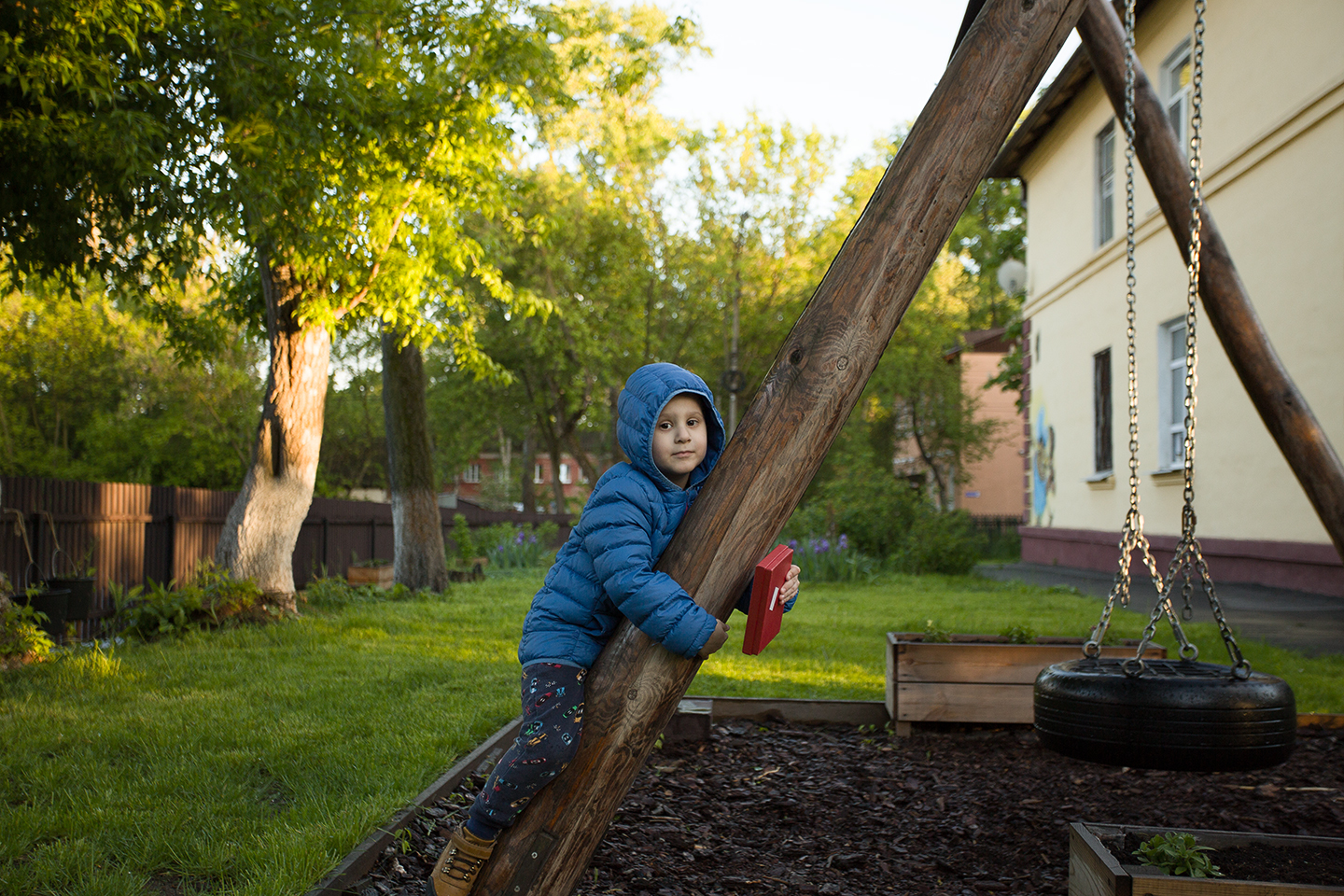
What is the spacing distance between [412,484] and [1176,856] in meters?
11.8

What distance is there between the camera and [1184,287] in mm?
12484

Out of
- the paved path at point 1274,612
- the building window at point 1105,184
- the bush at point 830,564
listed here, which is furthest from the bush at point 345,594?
the building window at point 1105,184

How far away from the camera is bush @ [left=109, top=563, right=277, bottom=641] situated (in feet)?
28.8

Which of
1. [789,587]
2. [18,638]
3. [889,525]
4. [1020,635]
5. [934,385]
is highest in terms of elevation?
[934,385]

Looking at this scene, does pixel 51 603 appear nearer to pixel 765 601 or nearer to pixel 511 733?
pixel 511 733

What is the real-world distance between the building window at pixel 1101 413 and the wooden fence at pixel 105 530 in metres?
12.7

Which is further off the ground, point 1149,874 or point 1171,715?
point 1171,715

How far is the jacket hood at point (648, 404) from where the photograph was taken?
2.68m

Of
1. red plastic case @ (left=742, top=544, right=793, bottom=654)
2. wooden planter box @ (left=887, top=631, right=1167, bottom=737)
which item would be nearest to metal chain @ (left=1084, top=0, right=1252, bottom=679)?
red plastic case @ (left=742, top=544, right=793, bottom=654)

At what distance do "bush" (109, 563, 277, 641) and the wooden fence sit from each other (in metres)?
0.48

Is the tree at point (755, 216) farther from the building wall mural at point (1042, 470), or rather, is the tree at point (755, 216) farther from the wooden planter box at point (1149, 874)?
the wooden planter box at point (1149, 874)

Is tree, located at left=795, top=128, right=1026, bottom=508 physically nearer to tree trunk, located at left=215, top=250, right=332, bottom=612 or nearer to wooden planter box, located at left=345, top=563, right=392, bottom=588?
wooden planter box, located at left=345, top=563, right=392, bottom=588

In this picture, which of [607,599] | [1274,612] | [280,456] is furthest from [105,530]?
[1274,612]

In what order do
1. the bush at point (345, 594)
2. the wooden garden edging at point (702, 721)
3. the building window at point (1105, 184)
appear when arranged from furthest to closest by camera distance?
the building window at point (1105, 184) < the bush at point (345, 594) < the wooden garden edging at point (702, 721)
